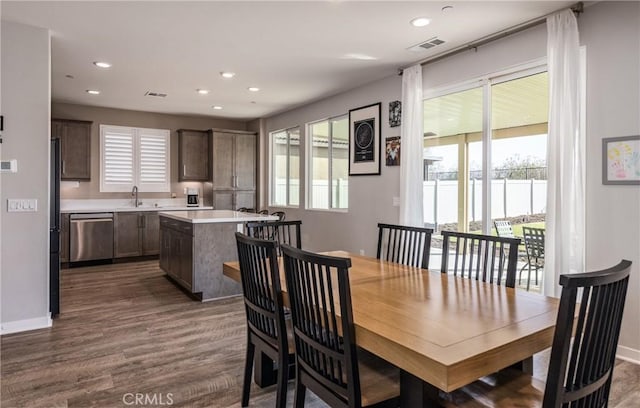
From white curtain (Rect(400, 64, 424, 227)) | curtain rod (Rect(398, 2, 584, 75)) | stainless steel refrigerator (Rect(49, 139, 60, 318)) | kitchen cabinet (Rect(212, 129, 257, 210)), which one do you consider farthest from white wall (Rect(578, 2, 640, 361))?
kitchen cabinet (Rect(212, 129, 257, 210))

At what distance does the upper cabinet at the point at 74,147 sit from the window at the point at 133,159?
332mm

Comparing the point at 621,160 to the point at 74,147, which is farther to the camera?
the point at 74,147

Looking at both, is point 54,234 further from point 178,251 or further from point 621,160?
point 621,160

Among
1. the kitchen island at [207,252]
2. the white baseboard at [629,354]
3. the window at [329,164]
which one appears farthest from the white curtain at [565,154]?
the window at [329,164]

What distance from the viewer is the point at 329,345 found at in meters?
1.52

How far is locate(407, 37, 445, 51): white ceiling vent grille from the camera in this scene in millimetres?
3720

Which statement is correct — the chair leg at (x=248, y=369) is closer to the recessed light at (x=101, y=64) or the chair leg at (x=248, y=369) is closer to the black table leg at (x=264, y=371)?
the black table leg at (x=264, y=371)

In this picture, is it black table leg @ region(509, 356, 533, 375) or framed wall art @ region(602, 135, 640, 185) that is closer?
black table leg @ region(509, 356, 533, 375)

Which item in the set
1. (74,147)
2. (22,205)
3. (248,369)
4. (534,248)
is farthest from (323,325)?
(74,147)

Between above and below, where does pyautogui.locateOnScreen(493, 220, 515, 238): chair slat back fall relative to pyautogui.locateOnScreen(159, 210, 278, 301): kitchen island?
above

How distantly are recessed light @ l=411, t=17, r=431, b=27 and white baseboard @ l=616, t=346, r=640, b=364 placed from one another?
2964 mm

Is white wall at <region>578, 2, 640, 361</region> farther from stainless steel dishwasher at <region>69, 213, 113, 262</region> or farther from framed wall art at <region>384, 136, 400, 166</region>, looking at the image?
stainless steel dishwasher at <region>69, 213, 113, 262</region>

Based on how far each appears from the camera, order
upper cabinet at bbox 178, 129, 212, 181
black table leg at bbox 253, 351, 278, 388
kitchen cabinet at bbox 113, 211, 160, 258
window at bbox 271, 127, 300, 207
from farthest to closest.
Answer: upper cabinet at bbox 178, 129, 212, 181
window at bbox 271, 127, 300, 207
kitchen cabinet at bbox 113, 211, 160, 258
black table leg at bbox 253, 351, 278, 388

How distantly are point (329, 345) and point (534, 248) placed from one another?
271cm
